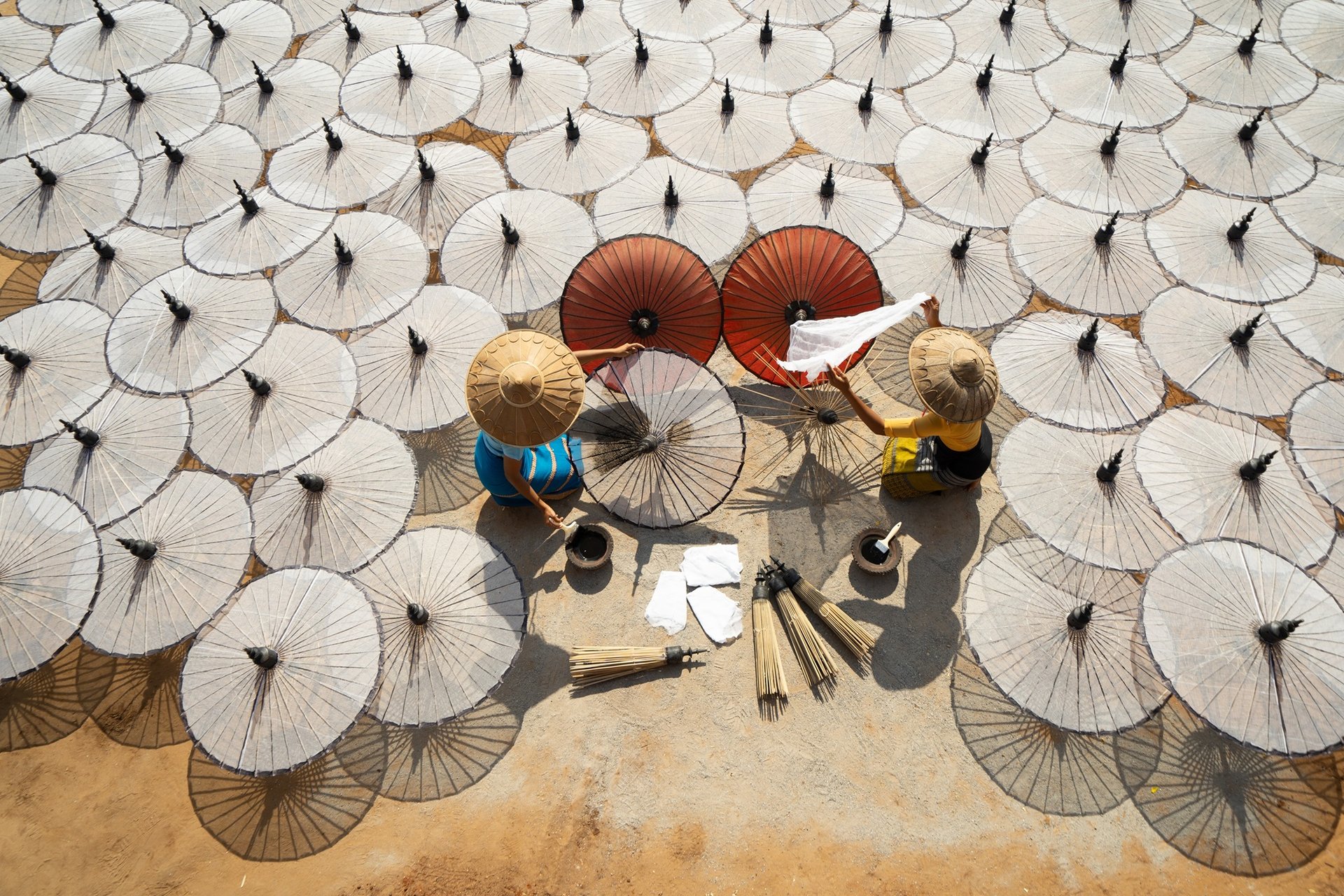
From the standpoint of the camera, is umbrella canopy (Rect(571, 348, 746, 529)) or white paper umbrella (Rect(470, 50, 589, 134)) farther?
white paper umbrella (Rect(470, 50, 589, 134))

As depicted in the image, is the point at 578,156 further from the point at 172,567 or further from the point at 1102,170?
the point at 1102,170

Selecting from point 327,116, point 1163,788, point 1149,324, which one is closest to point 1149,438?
point 1149,324

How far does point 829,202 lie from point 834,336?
3.04m

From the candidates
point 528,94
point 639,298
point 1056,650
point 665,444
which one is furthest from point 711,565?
point 528,94

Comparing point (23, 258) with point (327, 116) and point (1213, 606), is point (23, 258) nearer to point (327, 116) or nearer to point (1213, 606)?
point (327, 116)

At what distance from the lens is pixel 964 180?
10203mm

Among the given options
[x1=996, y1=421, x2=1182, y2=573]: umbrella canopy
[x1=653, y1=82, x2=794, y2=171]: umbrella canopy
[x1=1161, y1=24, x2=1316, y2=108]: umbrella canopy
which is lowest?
[x1=996, y1=421, x2=1182, y2=573]: umbrella canopy

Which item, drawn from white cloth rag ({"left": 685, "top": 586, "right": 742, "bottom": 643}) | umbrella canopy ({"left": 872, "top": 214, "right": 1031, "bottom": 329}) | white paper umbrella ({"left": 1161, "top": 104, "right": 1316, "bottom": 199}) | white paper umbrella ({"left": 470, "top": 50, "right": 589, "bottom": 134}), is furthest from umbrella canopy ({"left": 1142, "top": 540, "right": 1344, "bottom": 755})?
white paper umbrella ({"left": 470, "top": 50, "right": 589, "bottom": 134})

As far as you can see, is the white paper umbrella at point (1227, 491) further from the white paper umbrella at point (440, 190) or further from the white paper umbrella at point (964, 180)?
the white paper umbrella at point (440, 190)

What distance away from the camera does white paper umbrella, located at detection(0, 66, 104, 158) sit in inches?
441

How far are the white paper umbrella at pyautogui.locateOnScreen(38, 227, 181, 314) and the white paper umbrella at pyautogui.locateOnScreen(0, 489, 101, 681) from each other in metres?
3.17

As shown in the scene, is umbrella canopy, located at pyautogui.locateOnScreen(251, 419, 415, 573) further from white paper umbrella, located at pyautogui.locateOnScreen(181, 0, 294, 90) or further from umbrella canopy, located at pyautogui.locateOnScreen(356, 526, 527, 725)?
white paper umbrella, located at pyautogui.locateOnScreen(181, 0, 294, 90)

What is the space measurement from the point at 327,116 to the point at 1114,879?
1392 cm

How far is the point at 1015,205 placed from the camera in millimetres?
10102
